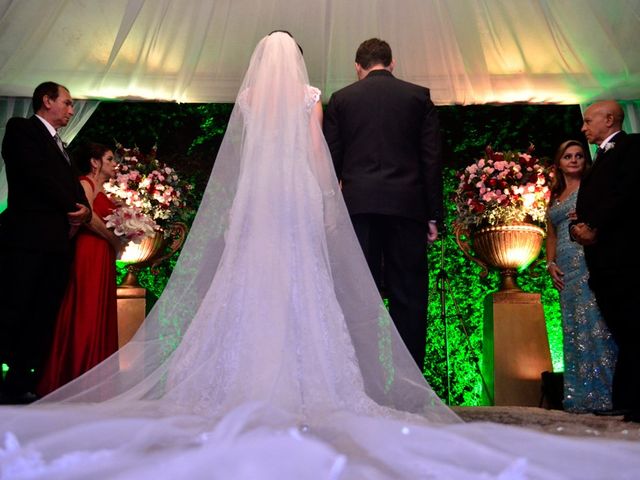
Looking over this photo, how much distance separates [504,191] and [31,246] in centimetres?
341

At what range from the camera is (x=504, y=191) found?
5.64m

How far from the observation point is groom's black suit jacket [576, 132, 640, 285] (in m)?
3.89

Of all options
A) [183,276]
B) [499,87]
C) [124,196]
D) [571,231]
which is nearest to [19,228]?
[183,276]

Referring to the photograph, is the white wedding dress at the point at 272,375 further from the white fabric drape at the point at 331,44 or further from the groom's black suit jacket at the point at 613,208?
the white fabric drape at the point at 331,44

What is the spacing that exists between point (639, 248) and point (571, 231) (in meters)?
0.41

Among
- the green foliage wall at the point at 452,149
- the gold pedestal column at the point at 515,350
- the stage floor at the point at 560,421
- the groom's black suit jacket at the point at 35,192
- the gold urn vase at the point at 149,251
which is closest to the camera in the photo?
the stage floor at the point at 560,421

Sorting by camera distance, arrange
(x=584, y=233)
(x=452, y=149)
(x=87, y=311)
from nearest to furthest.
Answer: (x=584, y=233)
(x=87, y=311)
(x=452, y=149)

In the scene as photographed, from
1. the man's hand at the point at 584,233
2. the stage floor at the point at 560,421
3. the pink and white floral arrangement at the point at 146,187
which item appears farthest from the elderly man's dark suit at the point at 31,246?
the man's hand at the point at 584,233

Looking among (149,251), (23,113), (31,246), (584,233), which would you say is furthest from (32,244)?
(584,233)

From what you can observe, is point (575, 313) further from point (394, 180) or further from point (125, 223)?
point (125, 223)

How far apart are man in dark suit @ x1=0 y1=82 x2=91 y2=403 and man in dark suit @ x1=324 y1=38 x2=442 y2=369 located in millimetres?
1528

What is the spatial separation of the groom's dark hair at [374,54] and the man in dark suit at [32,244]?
1.76m

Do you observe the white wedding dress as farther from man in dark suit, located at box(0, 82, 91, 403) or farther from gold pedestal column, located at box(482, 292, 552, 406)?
gold pedestal column, located at box(482, 292, 552, 406)

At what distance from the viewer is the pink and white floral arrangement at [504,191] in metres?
5.64
